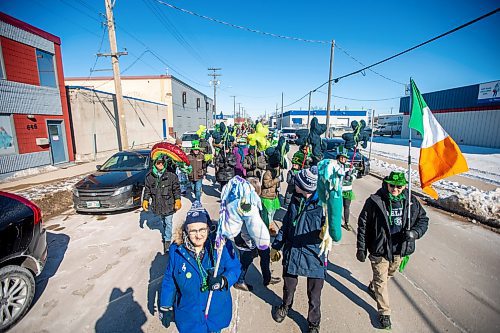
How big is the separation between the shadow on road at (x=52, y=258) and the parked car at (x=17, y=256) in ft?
1.16

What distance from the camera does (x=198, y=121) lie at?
45.9 metres

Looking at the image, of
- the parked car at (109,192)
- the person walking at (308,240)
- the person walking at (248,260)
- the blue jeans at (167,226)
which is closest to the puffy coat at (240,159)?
the blue jeans at (167,226)

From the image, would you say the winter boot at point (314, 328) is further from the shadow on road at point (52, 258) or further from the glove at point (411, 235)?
the shadow on road at point (52, 258)

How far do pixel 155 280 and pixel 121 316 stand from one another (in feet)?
2.29

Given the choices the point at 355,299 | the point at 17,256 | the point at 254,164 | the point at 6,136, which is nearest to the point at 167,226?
the point at 17,256

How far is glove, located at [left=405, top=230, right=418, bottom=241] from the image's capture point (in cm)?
257

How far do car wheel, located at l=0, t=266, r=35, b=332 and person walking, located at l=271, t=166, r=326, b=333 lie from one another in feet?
10.7

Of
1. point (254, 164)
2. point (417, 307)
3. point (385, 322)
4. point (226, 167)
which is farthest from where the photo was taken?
point (226, 167)

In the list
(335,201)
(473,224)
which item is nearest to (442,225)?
(473,224)

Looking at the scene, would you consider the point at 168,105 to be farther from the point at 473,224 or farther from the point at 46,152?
the point at 473,224

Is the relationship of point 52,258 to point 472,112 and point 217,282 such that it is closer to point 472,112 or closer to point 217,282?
point 217,282

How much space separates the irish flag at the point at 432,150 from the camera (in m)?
2.76

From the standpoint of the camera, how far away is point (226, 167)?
6539 millimetres

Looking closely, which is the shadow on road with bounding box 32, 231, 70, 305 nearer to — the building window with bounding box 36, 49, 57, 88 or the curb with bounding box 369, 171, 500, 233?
the curb with bounding box 369, 171, 500, 233
